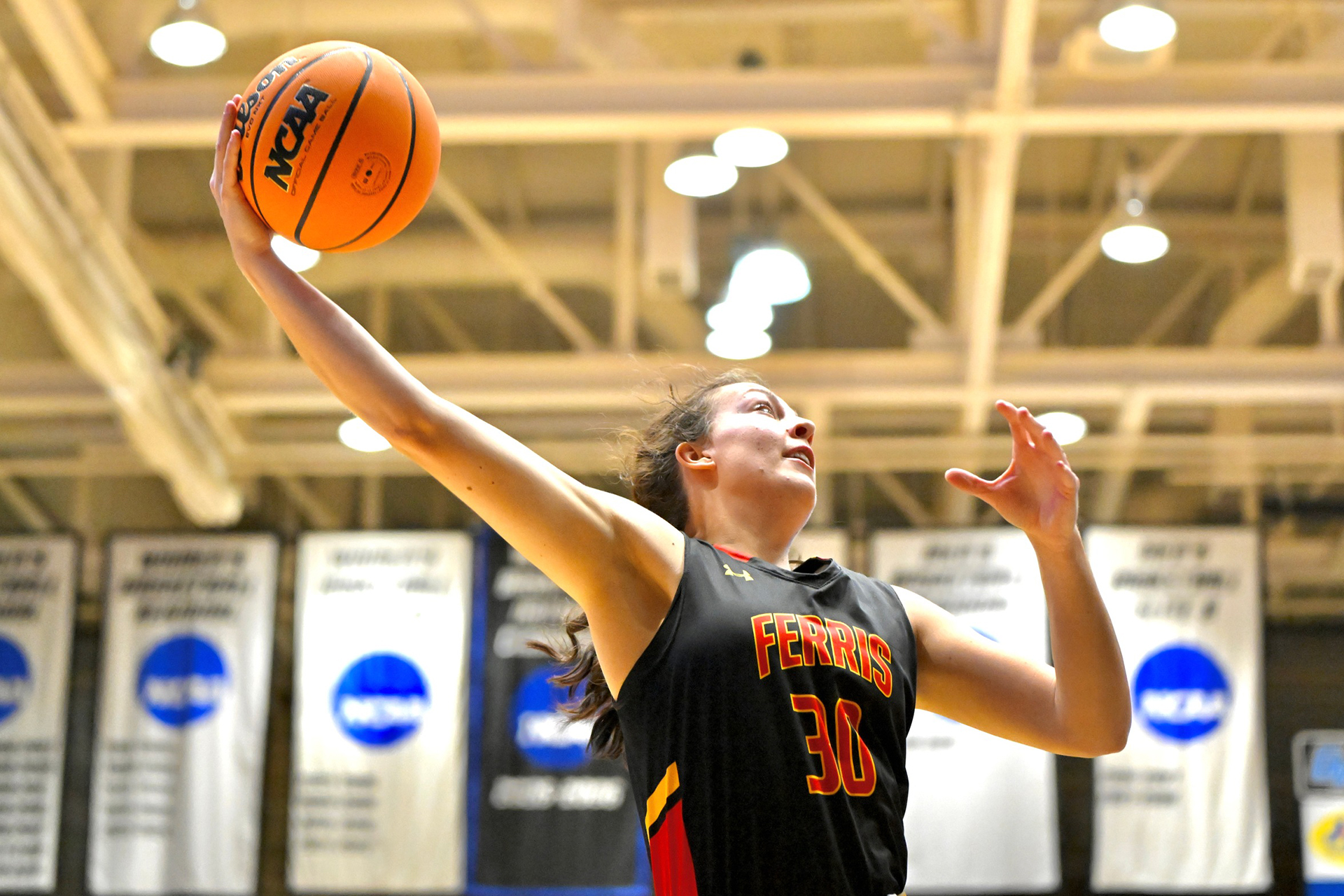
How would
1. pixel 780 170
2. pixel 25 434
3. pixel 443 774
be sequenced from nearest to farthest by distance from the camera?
pixel 780 170 < pixel 443 774 < pixel 25 434

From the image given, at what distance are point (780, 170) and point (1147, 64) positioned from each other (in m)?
2.45

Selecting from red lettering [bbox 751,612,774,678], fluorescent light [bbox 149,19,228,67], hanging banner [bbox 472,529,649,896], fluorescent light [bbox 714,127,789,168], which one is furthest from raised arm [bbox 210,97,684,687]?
hanging banner [bbox 472,529,649,896]

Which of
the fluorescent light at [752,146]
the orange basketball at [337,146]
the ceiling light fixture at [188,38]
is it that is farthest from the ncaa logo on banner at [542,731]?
the orange basketball at [337,146]

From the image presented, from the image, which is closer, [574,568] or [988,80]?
[574,568]

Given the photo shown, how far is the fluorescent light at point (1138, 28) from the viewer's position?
273 inches

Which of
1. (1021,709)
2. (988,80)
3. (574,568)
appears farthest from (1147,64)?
(574,568)

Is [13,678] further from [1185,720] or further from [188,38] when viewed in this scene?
[1185,720]

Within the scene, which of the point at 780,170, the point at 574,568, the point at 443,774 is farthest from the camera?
the point at 443,774

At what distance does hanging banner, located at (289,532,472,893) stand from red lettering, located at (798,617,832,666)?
8.07 meters

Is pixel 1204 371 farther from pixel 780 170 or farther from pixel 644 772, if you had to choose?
pixel 644 772

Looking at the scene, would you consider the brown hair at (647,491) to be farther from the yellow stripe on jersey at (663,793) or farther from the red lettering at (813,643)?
the red lettering at (813,643)

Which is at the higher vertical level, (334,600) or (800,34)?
(800,34)

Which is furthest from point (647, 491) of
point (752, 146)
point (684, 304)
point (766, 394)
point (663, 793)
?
point (684, 304)

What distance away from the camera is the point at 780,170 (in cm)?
941
